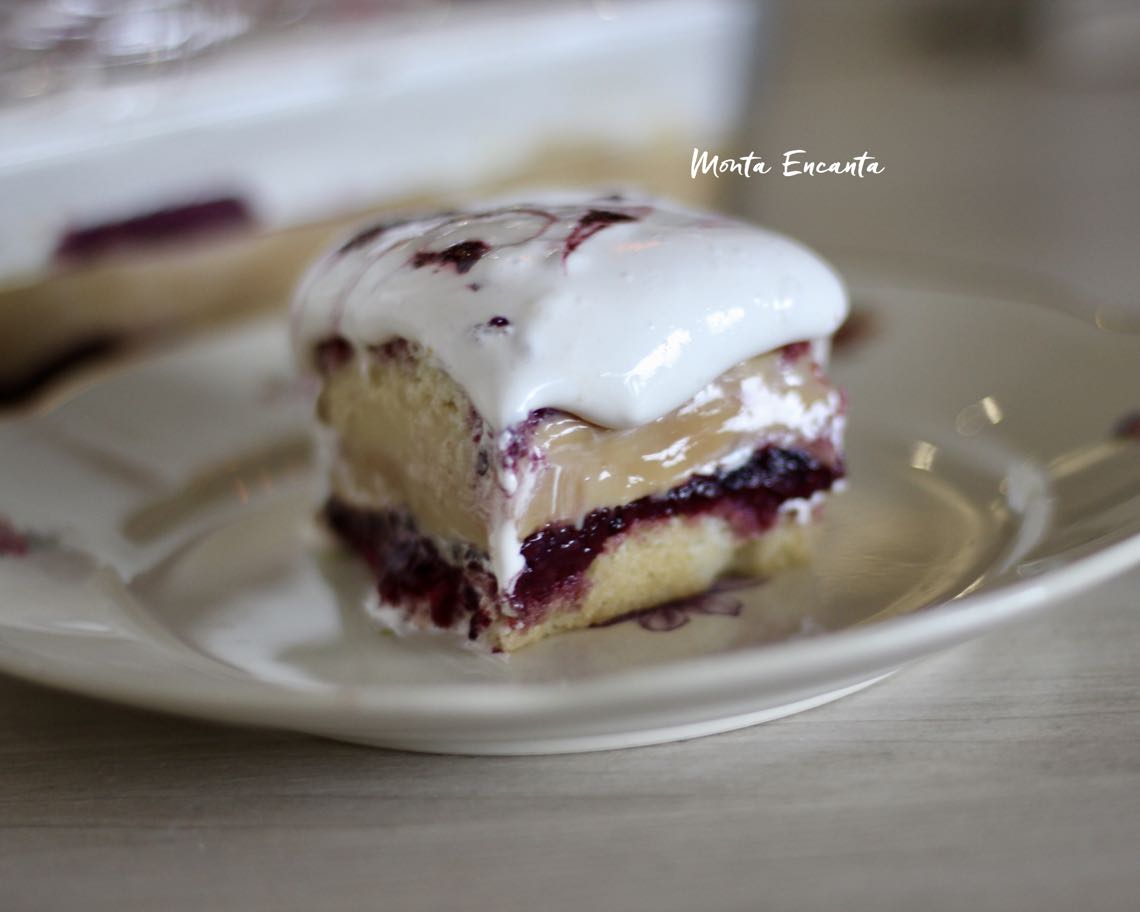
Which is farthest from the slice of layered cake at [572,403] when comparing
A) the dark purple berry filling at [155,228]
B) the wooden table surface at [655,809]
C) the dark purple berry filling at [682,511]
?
the dark purple berry filling at [155,228]

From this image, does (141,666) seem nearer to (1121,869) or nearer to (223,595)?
(223,595)

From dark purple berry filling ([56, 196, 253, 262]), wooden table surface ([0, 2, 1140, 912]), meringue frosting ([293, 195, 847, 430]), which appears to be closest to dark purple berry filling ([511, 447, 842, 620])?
meringue frosting ([293, 195, 847, 430])

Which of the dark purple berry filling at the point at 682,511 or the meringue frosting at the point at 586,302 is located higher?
the meringue frosting at the point at 586,302

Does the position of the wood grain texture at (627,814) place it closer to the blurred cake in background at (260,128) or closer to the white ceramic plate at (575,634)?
the white ceramic plate at (575,634)

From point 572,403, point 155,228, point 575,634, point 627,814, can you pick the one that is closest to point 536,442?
point 572,403

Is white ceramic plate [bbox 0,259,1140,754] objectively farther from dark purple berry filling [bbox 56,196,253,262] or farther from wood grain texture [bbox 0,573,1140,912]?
dark purple berry filling [bbox 56,196,253,262]
